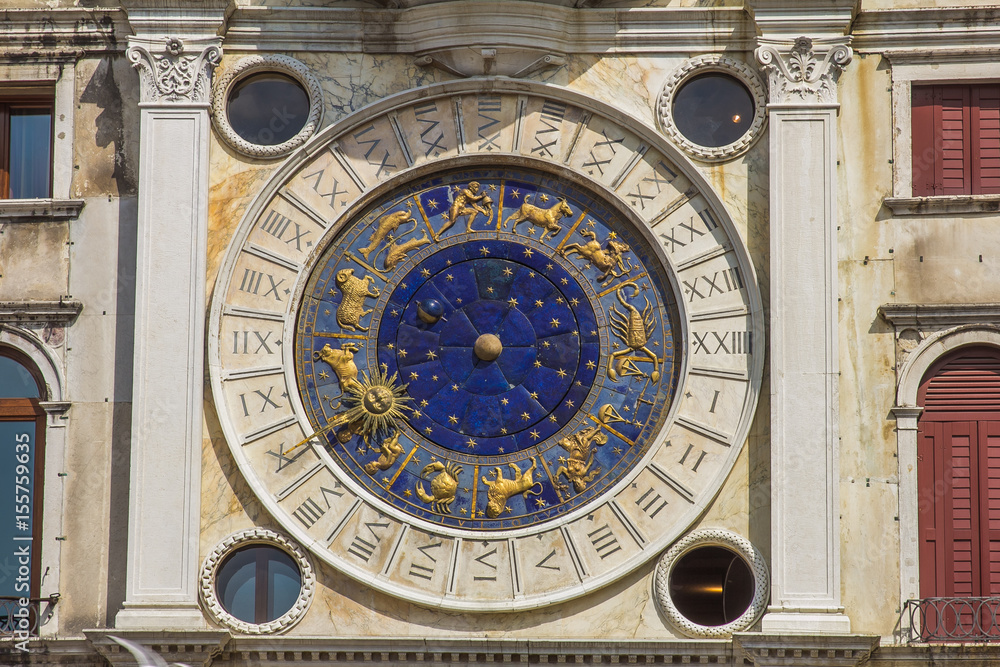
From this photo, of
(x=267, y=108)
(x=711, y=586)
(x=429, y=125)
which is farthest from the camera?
(x=267, y=108)

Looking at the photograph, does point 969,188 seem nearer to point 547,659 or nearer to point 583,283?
point 583,283

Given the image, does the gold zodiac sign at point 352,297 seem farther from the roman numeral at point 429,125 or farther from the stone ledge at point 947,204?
the stone ledge at point 947,204

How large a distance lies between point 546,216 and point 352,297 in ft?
6.42

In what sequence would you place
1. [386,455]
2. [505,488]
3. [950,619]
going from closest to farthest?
[950,619] → [505,488] → [386,455]

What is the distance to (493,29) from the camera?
54.7ft

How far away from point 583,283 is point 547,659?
3464mm

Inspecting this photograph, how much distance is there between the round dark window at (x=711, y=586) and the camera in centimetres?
1606

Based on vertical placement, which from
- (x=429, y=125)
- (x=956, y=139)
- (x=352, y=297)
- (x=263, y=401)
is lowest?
(x=263, y=401)

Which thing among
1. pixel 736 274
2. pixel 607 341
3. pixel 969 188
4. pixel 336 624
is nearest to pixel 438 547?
pixel 336 624

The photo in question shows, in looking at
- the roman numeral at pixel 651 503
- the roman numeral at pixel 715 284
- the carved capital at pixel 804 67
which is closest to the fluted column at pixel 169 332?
the roman numeral at pixel 651 503

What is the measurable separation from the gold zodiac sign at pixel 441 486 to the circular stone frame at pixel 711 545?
6.49 feet

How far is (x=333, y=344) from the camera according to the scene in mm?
16688

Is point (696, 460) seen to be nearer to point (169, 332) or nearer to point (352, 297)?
point (352, 297)

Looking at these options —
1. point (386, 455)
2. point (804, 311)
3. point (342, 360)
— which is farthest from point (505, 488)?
point (804, 311)
